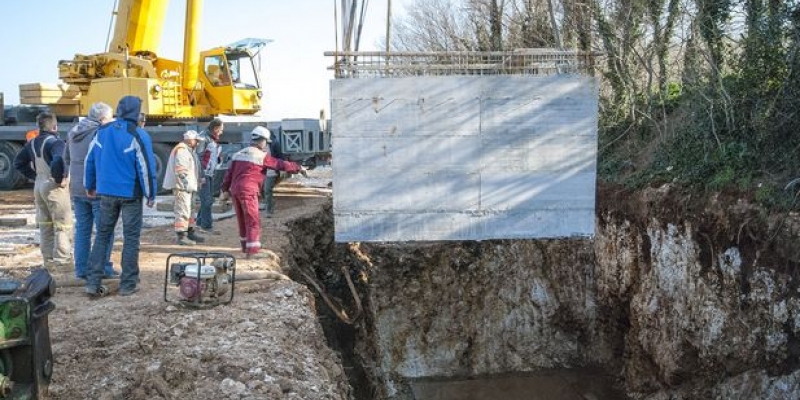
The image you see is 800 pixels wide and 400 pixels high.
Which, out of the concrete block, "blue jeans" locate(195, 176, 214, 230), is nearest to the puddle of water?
"blue jeans" locate(195, 176, 214, 230)

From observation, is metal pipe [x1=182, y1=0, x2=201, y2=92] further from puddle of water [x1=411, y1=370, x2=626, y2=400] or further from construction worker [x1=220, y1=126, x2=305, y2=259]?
puddle of water [x1=411, y1=370, x2=626, y2=400]

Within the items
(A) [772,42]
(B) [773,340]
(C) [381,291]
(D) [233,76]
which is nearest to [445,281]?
(C) [381,291]

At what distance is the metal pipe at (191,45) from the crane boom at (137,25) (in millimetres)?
1090

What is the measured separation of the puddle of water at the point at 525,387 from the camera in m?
9.38

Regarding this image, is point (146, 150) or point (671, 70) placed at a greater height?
point (671, 70)

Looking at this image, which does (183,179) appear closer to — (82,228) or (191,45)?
(82,228)

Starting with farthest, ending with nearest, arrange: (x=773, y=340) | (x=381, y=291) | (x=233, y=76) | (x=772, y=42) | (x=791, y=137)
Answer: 1. (x=233, y=76)
2. (x=381, y=291)
3. (x=772, y=42)
4. (x=791, y=137)
5. (x=773, y=340)

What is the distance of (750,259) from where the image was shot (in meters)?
6.81

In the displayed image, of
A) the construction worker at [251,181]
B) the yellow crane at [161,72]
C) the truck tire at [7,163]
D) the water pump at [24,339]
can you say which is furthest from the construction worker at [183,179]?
the truck tire at [7,163]

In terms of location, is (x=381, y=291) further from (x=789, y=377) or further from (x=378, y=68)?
(x=789, y=377)

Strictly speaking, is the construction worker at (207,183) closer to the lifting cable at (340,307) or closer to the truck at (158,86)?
the lifting cable at (340,307)

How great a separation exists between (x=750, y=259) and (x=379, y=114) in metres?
4.23

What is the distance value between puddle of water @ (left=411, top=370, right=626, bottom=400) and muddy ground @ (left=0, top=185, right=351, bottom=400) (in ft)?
14.0

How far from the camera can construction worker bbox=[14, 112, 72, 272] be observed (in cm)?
659
